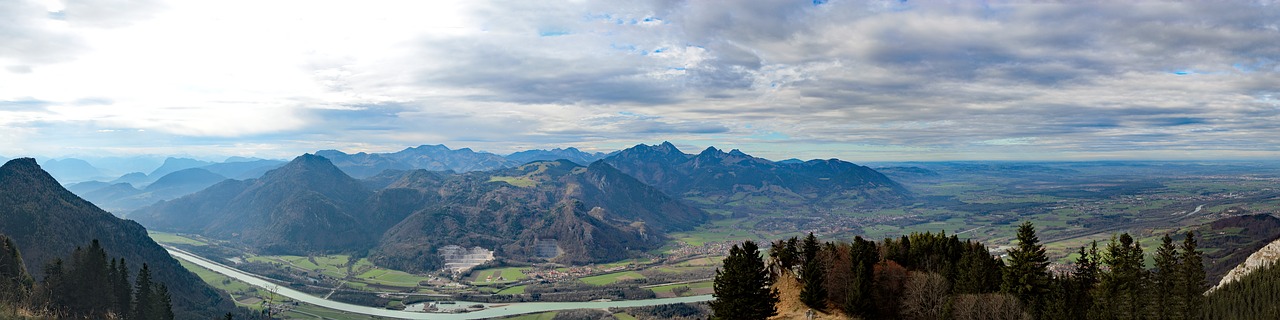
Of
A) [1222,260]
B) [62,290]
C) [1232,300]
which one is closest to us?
[1232,300]

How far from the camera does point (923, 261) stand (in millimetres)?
61125

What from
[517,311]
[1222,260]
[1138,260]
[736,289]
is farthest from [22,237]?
[1222,260]

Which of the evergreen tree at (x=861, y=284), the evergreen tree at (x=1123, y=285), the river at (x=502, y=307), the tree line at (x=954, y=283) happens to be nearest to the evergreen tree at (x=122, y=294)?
the river at (x=502, y=307)

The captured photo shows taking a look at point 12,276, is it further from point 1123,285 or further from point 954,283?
point 1123,285

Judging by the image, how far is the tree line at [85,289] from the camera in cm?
8012

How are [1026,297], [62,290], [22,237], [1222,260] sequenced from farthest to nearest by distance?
[1222,260], [22,237], [62,290], [1026,297]

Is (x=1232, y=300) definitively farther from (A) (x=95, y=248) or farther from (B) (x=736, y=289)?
(A) (x=95, y=248)

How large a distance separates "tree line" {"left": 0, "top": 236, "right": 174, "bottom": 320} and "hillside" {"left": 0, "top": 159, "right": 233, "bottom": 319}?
129 ft

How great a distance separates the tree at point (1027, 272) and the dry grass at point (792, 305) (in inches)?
612

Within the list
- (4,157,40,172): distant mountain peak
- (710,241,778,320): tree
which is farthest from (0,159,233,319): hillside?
Answer: (710,241,778,320): tree

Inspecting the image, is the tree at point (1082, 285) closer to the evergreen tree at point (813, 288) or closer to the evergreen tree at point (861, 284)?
the evergreen tree at point (861, 284)

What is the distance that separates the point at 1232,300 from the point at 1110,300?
128 feet

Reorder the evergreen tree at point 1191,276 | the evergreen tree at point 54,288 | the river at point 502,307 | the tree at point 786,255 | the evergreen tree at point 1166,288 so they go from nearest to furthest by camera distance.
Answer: the evergreen tree at point 1166,288
the tree at point 786,255
the evergreen tree at point 1191,276
the evergreen tree at point 54,288
the river at point 502,307

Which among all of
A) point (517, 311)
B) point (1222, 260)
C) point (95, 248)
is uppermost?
point (95, 248)
